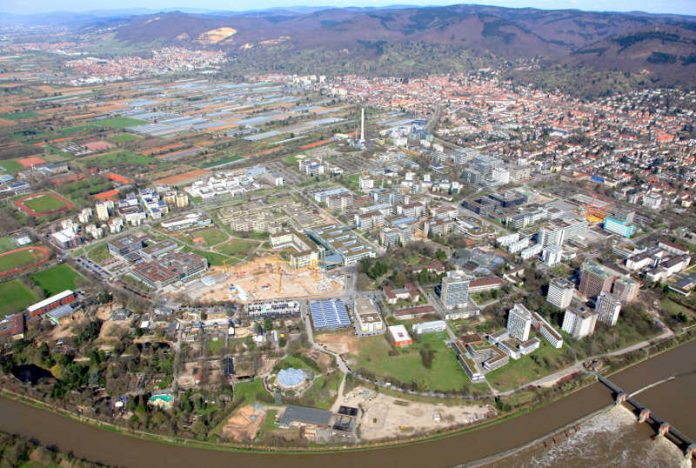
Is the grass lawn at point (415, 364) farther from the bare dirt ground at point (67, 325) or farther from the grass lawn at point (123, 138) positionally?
the grass lawn at point (123, 138)

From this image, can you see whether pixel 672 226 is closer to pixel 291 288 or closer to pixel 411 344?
pixel 411 344

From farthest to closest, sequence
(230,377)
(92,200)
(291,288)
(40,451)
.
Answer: (92,200), (291,288), (230,377), (40,451)

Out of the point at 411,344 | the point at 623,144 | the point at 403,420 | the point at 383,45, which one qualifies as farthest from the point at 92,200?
the point at 383,45

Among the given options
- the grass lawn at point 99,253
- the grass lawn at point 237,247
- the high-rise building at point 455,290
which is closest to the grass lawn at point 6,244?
the grass lawn at point 99,253

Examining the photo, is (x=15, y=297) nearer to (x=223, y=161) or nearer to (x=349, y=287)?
(x=349, y=287)

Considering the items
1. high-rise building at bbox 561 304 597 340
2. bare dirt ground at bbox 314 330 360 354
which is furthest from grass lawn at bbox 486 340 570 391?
bare dirt ground at bbox 314 330 360 354

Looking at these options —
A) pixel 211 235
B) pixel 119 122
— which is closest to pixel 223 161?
pixel 211 235

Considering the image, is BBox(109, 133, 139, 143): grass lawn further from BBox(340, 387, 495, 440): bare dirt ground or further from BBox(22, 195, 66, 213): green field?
BBox(340, 387, 495, 440): bare dirt ground
